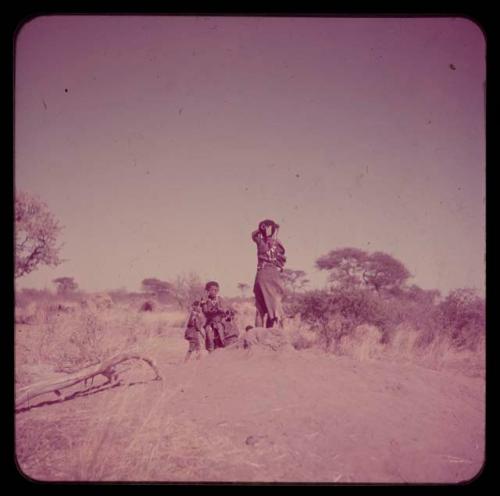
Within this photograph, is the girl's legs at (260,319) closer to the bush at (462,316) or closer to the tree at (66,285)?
the bush at (462,316)

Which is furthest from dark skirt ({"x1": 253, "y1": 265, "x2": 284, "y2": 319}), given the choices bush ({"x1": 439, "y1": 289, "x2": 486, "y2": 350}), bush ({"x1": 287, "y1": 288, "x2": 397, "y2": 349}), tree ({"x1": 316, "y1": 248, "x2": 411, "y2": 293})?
tree ({"x1": 316, "y1": 248, "x2": 411, "y2": 293})

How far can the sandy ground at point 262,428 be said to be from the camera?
428cm

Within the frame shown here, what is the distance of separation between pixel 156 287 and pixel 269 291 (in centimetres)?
1460

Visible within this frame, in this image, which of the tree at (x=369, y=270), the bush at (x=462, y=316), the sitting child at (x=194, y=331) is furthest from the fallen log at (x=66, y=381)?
the tree at (x=369, y=270)

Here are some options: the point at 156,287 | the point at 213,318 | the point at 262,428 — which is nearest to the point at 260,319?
the point at 213,318

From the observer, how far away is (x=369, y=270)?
17.1 m

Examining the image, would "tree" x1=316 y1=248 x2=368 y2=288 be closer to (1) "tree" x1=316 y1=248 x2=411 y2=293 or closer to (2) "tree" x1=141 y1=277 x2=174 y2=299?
(1) "tree" x1=316 y1=248 x2=411 y2=293

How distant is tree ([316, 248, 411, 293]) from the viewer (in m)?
16.7

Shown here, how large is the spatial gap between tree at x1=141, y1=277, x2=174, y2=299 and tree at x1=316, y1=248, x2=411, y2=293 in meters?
8.33

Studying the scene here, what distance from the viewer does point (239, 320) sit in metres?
13.3

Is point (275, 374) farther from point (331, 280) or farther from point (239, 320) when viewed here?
point (331, 280)

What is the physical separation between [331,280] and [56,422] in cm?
1303

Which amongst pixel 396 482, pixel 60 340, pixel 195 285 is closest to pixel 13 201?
pixel 396 482

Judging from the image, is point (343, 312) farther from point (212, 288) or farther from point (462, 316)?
point (212, 288)
